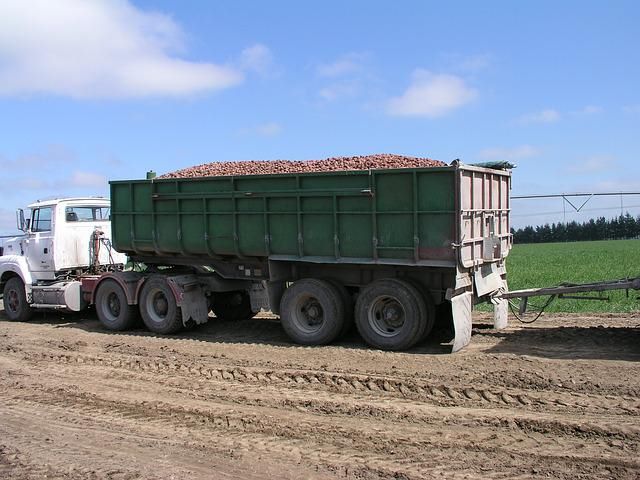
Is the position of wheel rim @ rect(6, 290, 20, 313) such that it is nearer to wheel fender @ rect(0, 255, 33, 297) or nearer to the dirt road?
wheel fender @ rect(0, 255, 33, 297)

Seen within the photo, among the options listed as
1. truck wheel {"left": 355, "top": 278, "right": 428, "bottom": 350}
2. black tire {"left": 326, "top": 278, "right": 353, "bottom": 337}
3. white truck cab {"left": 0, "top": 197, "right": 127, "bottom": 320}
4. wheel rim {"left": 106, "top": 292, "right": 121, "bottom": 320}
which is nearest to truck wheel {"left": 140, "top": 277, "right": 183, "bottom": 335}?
wheel rim {"left": 106, "top": 292, "right": 121, "bottom": 320}

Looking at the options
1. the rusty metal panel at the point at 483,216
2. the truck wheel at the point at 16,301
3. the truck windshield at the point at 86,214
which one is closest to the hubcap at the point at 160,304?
the truck windshield at the point at 86,214

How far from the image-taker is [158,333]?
39.5 feet

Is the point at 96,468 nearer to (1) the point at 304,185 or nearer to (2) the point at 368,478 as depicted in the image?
(2) the point at 368,478

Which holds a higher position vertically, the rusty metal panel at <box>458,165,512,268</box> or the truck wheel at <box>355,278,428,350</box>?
the rusty metal panel at <box>458,165,512,268</box>

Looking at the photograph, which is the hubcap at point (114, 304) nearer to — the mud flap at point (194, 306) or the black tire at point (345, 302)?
the mud flap at point (194, 306)

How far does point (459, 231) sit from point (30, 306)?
395 inches

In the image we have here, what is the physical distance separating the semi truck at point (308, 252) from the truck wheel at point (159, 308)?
26mm

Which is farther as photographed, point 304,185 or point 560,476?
point 304,185

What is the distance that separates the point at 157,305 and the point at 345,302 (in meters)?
4.05

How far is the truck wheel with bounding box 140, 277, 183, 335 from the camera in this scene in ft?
38.7

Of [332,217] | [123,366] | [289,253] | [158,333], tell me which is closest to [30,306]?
[158,333]

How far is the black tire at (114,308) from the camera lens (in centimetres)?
1246

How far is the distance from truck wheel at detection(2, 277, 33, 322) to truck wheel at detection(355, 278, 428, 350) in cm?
838
